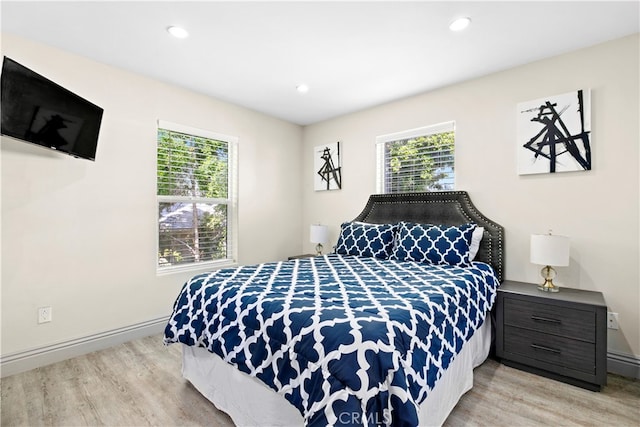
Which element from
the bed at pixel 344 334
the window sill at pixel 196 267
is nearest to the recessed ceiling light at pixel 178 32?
the bed at pixel 344 334

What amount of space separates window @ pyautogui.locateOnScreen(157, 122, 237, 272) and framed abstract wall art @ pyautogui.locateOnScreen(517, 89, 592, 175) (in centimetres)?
306

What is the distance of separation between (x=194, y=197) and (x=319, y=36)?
2.14 m

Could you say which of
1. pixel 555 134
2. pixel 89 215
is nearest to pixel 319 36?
pixel 555 134

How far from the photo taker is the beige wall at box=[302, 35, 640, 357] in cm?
234

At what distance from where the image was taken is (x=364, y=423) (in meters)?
1.12

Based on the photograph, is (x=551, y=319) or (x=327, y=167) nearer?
(x=551, y=319)

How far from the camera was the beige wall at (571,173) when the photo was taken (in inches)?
92.0

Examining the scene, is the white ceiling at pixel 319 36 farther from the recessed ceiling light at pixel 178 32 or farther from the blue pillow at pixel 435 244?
the blue pillow at pixel 435 244

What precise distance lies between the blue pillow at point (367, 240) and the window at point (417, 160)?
2.01 feet

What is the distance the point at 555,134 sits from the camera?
8.61 feet

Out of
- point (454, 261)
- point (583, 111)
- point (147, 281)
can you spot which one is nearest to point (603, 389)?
point (454, 261)

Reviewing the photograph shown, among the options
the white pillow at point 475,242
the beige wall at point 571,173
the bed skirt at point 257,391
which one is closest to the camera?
the bed skirt at point 257,391

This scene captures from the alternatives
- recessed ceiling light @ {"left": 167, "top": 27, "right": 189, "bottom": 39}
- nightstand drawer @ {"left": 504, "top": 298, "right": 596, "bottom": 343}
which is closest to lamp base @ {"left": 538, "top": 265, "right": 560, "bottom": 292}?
nightstand drawer @ {"left": 504, "top": 298, "right": 596, "bottom": 343}

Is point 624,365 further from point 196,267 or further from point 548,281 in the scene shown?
point 196,267
